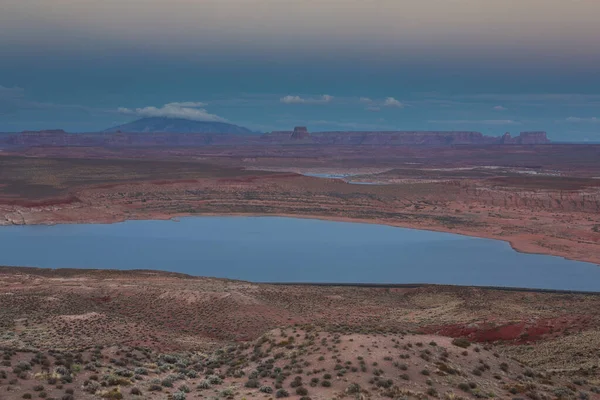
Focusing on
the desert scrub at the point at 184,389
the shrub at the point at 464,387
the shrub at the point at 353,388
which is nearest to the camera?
the shrub at the point at 353,388

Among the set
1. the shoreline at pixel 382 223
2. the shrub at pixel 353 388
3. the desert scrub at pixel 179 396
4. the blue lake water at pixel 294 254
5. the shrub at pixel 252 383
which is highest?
the shrub at pixel 353 388

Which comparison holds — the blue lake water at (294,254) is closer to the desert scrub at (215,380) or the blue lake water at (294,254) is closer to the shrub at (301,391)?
the desert scrub at (215,380)

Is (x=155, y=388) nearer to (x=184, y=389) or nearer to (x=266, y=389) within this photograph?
(x=184, y=389)

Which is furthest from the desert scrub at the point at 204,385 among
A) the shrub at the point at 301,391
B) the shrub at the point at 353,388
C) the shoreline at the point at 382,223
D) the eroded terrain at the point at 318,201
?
the eroded terrain at the point at 318,201

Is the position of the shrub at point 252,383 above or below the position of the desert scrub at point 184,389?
above

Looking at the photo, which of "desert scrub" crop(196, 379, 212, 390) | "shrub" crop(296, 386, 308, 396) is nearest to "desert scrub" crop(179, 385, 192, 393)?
"desert scrub" crop(196, 379, 212, 390)

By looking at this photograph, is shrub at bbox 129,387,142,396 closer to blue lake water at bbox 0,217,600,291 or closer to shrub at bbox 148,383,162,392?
shrub at bbox 148,383,162,392

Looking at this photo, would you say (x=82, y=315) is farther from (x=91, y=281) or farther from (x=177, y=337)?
(x=91, y=281)

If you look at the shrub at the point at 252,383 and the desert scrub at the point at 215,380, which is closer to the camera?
the shrub at the point at 252,383

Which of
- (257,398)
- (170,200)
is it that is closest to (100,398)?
(257,398)

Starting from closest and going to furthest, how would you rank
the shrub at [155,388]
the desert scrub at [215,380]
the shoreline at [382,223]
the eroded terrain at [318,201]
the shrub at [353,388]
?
the shrub at [353,388], the shrub at [155,388], the desert scrub at [215,380], the shoreline at [382,223], the eroded terrain at [318,201]
